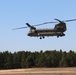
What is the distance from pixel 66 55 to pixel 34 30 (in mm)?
90623

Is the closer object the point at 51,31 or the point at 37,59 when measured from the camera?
the point at 51,31

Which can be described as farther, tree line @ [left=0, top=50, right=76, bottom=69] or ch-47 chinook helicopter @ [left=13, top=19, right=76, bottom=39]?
tree line @ [left=0, top=50, right=76, bottom=69]

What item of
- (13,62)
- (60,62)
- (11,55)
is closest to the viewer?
(60,62)

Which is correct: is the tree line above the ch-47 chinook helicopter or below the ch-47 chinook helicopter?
below

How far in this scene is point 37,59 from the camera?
5915 inches

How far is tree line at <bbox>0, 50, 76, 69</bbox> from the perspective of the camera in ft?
471

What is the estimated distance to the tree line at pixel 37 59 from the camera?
14362 centimetres

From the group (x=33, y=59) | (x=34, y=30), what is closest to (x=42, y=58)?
(x=33, y=59)

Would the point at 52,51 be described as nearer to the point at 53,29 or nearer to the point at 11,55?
the point at 11,55

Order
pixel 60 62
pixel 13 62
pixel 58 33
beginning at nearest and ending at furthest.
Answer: pixel 58 33
pixel 60 62
pixel 13 62

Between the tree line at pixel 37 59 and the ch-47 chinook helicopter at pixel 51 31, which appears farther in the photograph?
the tree line at pixel 37 59

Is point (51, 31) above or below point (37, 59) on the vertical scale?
above

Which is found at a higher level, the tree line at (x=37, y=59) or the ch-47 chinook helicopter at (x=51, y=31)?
the ch-47 chinook helicopter at (x=51, y=31)

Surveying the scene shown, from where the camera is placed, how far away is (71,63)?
142 m
